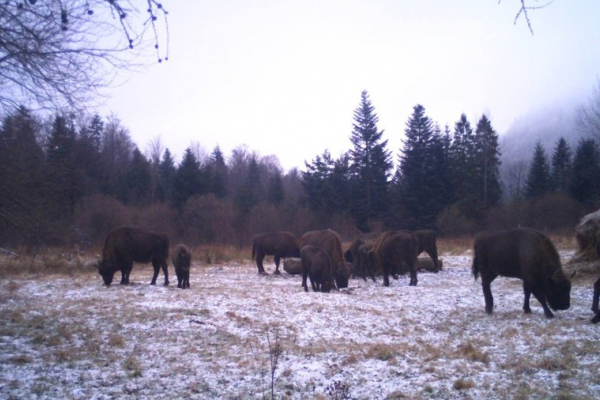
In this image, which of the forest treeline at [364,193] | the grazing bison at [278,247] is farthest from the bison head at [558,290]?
the forest treeline at [364,193]

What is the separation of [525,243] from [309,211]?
4201cm

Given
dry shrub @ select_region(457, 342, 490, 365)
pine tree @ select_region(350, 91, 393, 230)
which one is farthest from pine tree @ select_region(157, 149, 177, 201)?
dry shrub @ select_region(457, 342, 490, 365)

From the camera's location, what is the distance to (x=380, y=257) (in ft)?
67.1

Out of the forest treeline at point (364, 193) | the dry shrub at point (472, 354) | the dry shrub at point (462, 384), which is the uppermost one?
the forest treeline at point (364, 193)

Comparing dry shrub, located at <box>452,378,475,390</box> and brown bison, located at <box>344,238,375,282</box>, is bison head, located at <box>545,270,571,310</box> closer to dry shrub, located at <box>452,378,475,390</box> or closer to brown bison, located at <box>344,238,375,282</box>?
dry shrub, located at <box>452,378,475,390</box>

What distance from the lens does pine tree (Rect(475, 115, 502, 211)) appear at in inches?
2296

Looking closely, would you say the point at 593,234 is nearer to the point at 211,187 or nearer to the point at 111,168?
the point at 211,187

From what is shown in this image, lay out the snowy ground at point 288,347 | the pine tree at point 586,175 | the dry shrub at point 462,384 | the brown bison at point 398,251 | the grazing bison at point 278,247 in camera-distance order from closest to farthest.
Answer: the dry shrub at point 462,384, the snowy ground at point 288,347, the brown bison at point 398,251, the grazing bison at point 278,247, the pine tree at point 586,175

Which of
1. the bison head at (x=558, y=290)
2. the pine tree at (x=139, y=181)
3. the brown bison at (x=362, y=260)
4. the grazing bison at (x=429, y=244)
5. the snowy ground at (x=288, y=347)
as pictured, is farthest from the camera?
the pine tree at (x=139, y=181)

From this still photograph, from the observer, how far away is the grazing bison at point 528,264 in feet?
38.7

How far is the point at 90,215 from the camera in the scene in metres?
37.4

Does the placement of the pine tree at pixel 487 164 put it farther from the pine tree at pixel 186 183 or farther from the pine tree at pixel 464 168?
the pine tree at pixel 186 183

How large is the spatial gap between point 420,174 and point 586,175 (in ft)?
53.1

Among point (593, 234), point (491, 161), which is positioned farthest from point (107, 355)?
point (491, 161)
